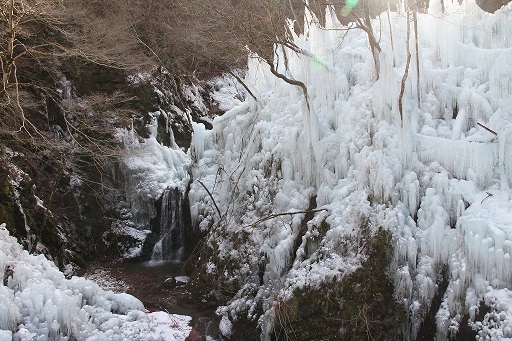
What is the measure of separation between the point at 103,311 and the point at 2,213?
3686 millimetres

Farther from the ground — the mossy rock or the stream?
the mossy rock

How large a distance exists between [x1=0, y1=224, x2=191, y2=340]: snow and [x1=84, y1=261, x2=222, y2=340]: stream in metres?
0.70

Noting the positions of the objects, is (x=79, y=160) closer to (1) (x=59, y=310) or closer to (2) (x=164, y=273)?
(2) (x=164, y=273)

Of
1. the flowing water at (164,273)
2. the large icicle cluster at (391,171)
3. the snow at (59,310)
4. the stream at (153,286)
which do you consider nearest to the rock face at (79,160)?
the stream at (153,286)

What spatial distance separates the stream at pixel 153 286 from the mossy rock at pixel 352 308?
1.71m

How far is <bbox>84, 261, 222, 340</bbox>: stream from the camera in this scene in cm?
829

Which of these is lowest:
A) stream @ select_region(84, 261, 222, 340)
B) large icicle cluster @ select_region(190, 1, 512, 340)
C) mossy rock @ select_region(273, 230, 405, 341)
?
stream @ select_region(84, 261, 222, 340)

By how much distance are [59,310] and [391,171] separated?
585 centimetres

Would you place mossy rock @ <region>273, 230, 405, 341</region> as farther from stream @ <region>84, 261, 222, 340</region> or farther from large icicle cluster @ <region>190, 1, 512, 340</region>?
stream @ <region>84, 261, 222, 340</region>

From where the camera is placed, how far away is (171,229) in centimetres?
1425

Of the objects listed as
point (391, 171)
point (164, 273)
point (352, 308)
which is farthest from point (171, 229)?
point (391, 171)

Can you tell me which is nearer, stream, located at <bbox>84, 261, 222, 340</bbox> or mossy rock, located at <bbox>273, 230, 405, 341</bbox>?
mossy rock, located at <bbox>273, 230, 405, 341</bbox>

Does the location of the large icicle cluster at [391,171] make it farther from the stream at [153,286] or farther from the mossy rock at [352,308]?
the stream at [153,286]

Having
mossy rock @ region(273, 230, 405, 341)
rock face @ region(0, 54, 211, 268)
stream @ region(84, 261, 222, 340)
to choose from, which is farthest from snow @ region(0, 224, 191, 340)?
rock face @ region(0, 54, 211, 268)
